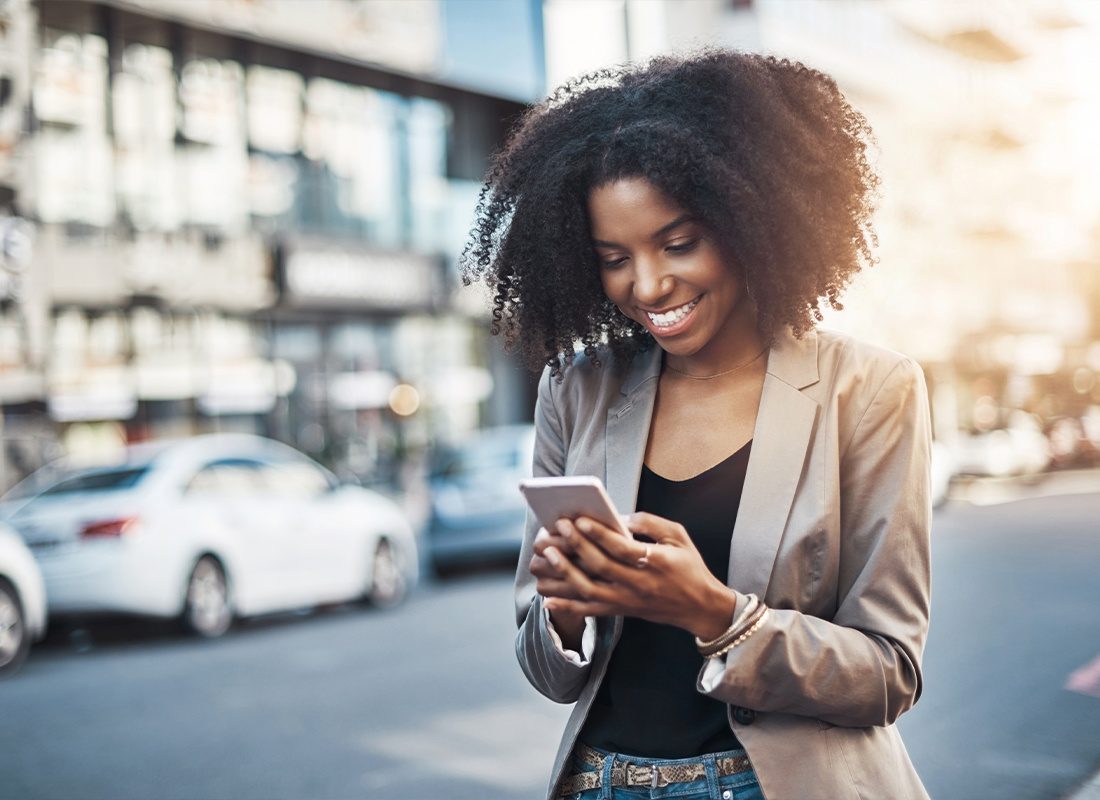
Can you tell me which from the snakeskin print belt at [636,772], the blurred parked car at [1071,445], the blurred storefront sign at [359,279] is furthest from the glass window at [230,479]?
the blurred parked car at [1071,445]

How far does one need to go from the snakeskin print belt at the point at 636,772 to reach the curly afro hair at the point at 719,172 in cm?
68

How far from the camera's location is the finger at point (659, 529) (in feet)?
5.96

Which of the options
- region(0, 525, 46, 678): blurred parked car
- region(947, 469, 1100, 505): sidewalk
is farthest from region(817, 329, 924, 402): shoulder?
region(947, 469, 1100, 505): sidewalk

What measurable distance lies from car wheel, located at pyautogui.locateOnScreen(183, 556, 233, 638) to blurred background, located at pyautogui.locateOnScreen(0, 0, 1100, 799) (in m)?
0.03

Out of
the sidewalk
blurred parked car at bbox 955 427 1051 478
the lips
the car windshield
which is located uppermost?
the lips

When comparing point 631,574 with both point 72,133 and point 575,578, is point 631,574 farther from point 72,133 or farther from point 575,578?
point 72,133

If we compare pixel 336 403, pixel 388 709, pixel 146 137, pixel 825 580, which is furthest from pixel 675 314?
pixel 336 403

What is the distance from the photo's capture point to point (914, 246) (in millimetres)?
46969

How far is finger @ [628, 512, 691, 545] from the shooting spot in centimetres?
182

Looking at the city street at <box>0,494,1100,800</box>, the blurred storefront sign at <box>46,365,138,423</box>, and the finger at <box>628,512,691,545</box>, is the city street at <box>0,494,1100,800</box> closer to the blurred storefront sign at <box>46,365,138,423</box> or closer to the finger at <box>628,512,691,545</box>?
the finger at <box>628,512,691,545</box>

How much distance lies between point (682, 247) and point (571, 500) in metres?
0.60

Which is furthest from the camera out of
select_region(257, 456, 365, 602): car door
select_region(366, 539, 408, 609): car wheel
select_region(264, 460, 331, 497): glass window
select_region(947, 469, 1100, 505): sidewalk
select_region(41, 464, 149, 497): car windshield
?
select_region(947, 469, 1100, 505): sidewalk

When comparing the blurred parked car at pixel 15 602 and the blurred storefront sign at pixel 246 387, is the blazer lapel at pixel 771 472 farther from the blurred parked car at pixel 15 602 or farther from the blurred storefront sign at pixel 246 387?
the blurred storefront sign at pixel 246 387

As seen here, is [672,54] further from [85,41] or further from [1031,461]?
[1031,461]
